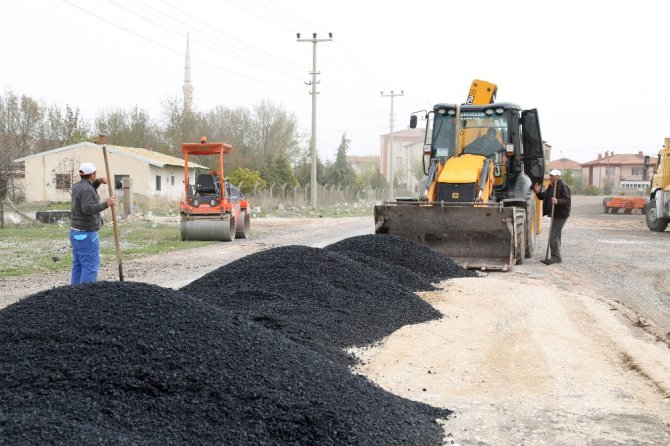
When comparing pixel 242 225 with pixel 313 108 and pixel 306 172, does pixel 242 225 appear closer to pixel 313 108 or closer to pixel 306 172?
pixel 313 108

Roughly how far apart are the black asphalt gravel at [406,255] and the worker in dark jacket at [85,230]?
13.2 feet

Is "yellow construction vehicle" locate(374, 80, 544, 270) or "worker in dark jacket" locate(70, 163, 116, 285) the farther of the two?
"yellow construction vehicle" locate(374, 80, 544, 270)

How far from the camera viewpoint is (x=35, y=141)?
146 feet

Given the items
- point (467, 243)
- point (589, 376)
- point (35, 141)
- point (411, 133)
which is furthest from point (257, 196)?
point (411, 133)

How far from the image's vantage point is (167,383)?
4344 millimetres

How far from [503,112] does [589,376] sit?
930 cm

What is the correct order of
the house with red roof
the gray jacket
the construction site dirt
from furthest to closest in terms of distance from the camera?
1. the house with red roof
2. the gray jacket
3. the construction site dirt

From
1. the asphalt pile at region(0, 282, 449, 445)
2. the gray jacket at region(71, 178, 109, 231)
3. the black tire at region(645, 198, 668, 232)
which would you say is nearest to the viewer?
the asphalt pile at region(0, 282, 449, 445)

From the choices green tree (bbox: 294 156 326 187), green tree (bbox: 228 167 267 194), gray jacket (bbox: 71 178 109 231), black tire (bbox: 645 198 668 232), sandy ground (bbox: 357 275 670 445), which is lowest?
sandy ground (bbox: 357 275 670 445)

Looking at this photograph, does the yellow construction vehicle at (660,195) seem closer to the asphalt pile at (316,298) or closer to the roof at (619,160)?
the asphalt pile at (316,298)

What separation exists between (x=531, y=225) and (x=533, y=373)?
9.07 meters

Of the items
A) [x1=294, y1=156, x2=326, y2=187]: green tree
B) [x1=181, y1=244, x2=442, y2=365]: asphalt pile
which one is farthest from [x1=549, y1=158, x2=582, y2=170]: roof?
[x1=181, y1=244, x2=442, y2=365]: asphalt pile

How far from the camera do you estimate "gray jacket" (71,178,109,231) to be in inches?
325

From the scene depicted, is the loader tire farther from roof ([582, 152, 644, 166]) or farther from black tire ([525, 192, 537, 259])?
roof ([582, 152, 644, 166])
